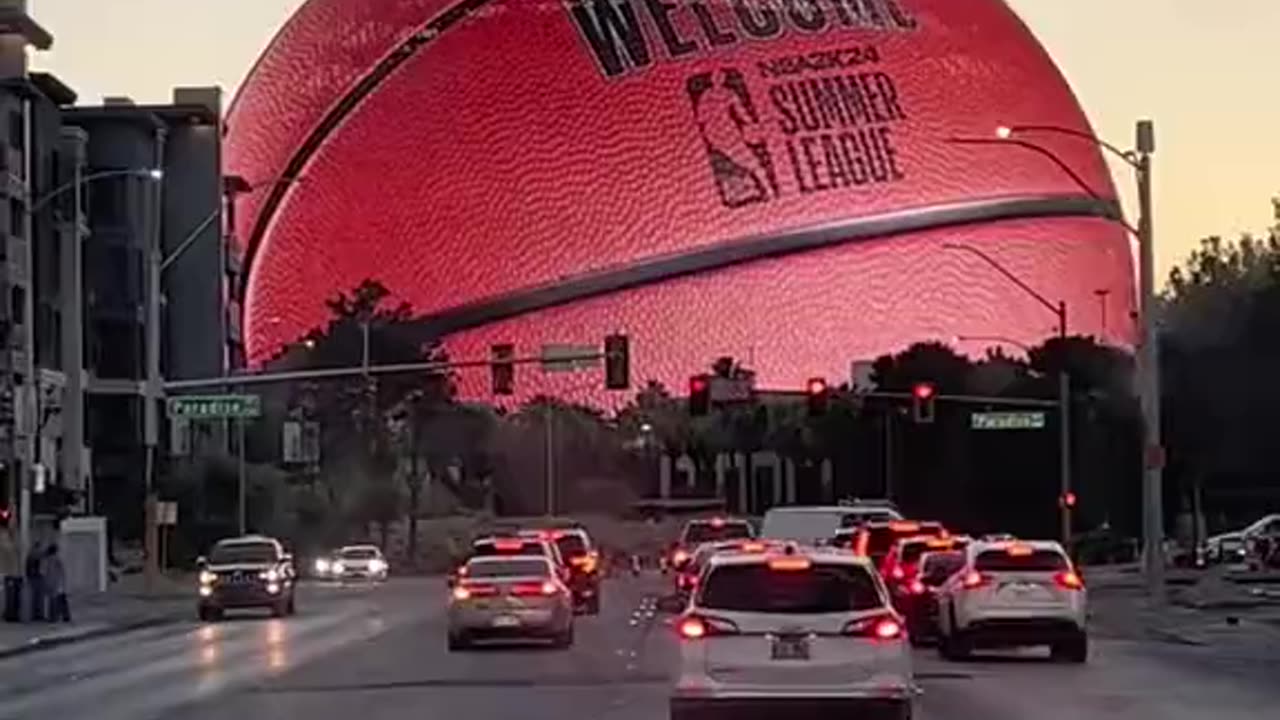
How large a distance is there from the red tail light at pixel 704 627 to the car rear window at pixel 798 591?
0.50 ft

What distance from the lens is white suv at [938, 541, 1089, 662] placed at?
38.7 metres

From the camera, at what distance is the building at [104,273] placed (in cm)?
8619

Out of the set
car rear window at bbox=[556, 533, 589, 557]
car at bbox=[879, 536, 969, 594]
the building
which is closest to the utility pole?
car at bbox=[879, 536, 969, 594]

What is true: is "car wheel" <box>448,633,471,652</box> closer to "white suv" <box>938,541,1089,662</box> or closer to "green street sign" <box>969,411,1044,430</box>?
"white suv" <box>938,541,1089,662</box>

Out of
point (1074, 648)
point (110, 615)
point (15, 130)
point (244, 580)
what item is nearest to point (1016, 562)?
point (1074, 648)

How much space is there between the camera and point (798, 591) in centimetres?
2433

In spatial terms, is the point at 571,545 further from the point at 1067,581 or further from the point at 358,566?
the point at 358,566

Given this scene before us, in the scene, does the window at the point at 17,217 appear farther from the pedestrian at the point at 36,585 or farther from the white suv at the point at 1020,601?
the white suv at the point at 1020,601

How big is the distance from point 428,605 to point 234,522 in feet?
122

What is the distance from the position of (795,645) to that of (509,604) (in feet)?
66.5

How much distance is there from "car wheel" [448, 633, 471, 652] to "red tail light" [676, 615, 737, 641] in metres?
20.0

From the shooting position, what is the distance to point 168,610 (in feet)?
216

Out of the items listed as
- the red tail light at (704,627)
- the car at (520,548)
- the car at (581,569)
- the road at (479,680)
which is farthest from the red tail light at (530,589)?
the red tail light at (704,627)

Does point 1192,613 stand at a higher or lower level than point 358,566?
higher
